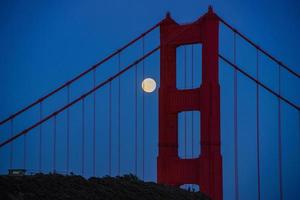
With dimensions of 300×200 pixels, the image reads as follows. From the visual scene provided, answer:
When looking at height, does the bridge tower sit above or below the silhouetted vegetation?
above

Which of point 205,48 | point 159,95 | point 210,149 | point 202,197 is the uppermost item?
point 205,48

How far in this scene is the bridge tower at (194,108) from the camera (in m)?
12.2

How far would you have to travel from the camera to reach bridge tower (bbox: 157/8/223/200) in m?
12.2

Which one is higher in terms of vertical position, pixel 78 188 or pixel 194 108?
pixel 194 108

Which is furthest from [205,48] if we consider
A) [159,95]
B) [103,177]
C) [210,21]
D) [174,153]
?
[103,177]

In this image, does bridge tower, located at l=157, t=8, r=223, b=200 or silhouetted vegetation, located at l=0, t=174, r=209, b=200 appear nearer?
silhouetted vegetation, located at l=0, t=174, r=209, b=200

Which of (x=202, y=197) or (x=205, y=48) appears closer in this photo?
(x=202, y=197)

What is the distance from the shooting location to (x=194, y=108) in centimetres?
1262

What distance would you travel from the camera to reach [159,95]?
43.2 feet

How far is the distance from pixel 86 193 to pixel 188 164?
5.95 m

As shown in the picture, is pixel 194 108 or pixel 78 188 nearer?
pixel 78 188

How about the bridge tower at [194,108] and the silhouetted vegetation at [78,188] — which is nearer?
the silhouetted vegetation at [78,188]

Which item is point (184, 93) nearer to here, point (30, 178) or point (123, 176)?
point (123, 176)

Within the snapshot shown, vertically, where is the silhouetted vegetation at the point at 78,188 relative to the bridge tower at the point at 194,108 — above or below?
below
